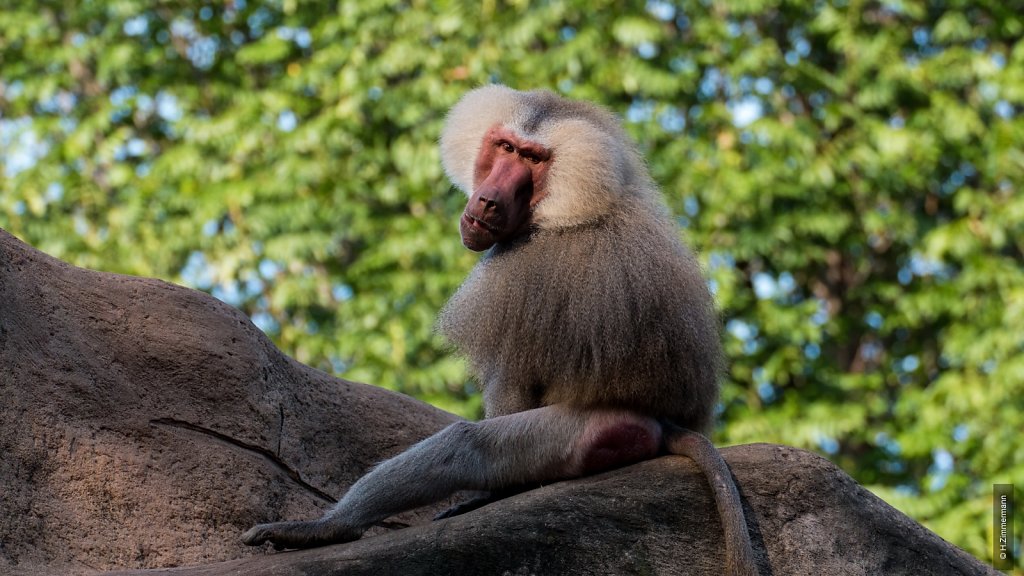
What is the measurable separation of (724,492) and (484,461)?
77 cm

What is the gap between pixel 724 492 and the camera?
155 inches

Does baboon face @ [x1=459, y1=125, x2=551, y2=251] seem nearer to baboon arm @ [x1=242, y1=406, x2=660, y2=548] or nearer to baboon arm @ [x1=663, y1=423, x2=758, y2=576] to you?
baboon arm @ [x1=242, y1=406, x2=660, y2=548]

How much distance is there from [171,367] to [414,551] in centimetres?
158

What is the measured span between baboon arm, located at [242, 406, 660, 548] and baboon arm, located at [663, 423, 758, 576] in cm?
8

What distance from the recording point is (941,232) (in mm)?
9641

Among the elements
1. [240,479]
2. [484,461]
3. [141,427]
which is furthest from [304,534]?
[141,427]

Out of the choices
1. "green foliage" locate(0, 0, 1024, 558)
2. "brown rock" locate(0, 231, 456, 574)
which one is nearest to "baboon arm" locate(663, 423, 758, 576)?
"brown rock" locate(0, 231, 456, 574)

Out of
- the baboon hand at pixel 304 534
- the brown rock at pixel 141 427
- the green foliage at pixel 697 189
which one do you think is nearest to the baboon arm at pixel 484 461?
the baboon hand at pixel 304 534

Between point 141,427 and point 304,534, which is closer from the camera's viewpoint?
point 304,534

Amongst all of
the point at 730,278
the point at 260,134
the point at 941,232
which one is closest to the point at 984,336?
the point at 941,232

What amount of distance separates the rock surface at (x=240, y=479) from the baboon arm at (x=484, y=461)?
101 millimetres

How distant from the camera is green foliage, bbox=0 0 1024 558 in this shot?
31.3 ft

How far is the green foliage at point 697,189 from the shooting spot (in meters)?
9.55

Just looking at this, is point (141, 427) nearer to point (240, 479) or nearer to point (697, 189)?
point (240, 479)
